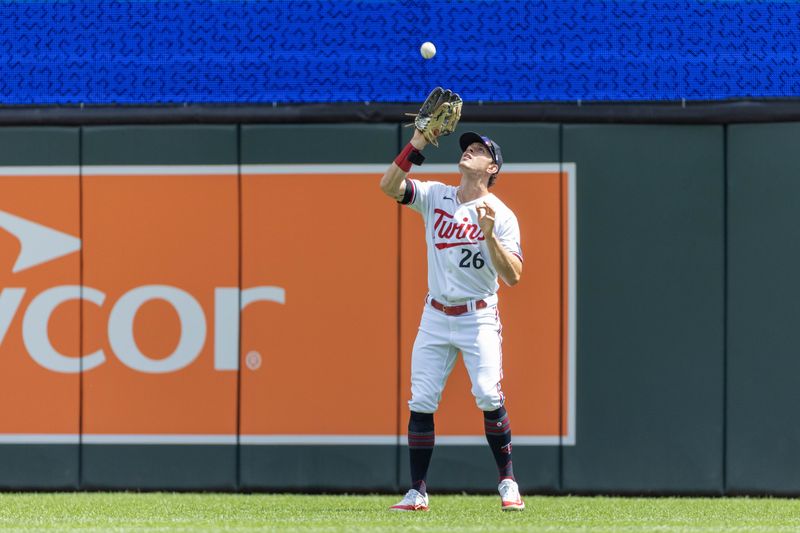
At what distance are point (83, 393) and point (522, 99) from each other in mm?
2991

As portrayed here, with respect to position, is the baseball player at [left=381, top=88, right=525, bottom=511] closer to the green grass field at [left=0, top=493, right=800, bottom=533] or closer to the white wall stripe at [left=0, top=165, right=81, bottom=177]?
the green grass field at [left=0, top=493, right=800, bottom=533]

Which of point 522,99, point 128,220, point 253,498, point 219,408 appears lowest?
point 253,498

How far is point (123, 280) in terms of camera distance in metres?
6.79

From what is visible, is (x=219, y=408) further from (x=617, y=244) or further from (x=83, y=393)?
(x=617, y=244)

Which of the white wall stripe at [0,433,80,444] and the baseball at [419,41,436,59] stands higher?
the baseball at [419,41,436,59]

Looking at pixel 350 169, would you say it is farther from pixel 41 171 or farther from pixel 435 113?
pixel 41 171

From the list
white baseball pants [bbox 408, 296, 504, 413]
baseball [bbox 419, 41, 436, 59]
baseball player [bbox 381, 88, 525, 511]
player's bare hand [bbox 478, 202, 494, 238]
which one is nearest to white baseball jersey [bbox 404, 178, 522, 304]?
baseball player [bbox 381, 88, 525, 511]

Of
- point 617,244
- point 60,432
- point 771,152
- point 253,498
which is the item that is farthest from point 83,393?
point 771,152

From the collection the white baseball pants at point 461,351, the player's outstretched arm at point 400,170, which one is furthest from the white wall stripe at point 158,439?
the player's outstretched arm at point 400,170

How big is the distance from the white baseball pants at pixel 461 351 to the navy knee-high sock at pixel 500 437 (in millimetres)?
61

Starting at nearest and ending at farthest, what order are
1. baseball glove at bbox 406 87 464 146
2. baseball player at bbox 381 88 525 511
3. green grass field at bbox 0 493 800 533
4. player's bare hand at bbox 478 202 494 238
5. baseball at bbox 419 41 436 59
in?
green grass field at bbox 0 493 800 533, player's bare hand at bbox 478 202 494 238, baseball glove at bbox 406 87 464 146, baseball player at bbox 381 88 525 511, baseball at bbox 419 41 436 59

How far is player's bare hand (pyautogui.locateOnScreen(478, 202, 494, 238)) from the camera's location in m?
5.24

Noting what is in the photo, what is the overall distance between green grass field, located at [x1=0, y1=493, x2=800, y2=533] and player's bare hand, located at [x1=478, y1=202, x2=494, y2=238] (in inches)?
49.5

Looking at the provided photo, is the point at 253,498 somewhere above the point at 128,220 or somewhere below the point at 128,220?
below
